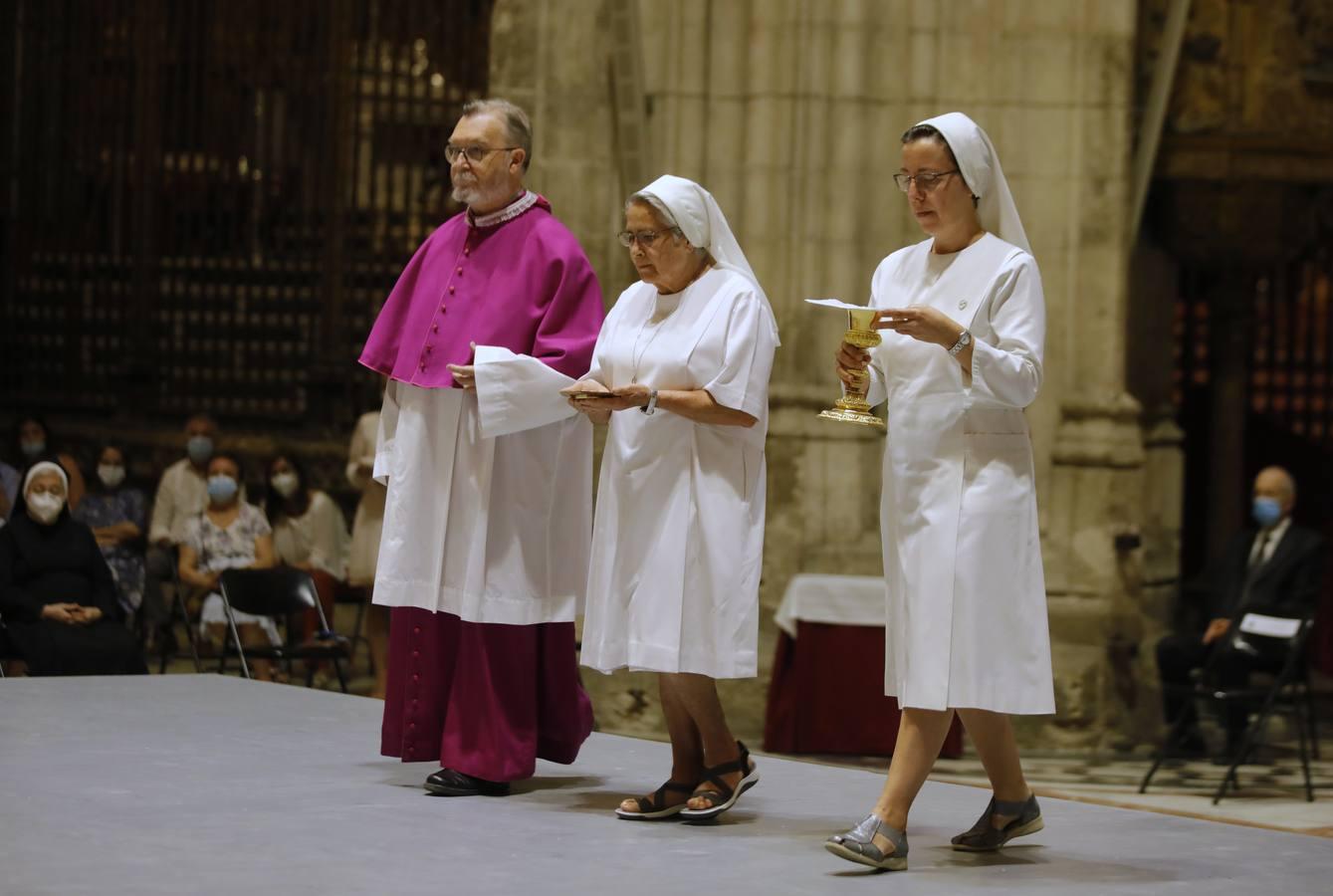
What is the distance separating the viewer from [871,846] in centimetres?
427

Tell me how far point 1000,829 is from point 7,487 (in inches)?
316

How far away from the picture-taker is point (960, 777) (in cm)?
890

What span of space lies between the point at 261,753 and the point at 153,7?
10091mm

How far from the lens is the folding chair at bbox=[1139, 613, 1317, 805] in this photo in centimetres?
853

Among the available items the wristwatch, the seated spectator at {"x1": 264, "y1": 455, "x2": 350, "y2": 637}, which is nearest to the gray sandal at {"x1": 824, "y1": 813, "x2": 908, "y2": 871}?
the wristwatch

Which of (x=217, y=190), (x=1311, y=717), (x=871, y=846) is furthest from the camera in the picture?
(x=217, y=190)

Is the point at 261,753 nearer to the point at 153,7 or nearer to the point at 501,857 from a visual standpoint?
the point at 501,857

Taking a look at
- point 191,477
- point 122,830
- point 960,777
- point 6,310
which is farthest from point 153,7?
point 122,830

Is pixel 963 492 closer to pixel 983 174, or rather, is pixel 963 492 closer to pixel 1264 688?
pixel 983 174

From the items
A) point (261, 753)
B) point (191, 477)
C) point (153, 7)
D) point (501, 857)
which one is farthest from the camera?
point (153, 7)

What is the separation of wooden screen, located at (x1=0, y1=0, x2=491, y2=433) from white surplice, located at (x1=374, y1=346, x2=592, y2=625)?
855 cm

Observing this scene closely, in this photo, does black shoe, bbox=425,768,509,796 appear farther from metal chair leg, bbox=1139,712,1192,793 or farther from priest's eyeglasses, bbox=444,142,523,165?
metal chair leg, bbox=1139,712,1192,793

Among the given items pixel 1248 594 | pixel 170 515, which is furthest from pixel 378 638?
pixel 1248 594

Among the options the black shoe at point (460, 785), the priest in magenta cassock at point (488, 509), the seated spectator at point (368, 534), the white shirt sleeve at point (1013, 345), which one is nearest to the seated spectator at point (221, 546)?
the seated spectator at point (368, 534)
